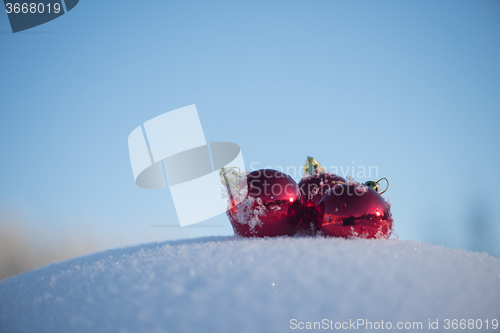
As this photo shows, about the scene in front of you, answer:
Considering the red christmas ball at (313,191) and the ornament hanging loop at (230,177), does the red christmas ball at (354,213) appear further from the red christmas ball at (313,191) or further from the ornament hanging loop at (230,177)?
the ornament hanging loop at (230,177)

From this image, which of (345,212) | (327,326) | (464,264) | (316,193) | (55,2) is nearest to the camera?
(327,326)

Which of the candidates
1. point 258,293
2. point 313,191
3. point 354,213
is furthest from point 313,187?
point 258,293

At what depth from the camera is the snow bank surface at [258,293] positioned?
0.35m

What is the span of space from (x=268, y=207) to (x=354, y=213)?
0.21 m

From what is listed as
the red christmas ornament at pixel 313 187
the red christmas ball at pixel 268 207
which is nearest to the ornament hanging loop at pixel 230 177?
the red christmas ball at pixel 268 207

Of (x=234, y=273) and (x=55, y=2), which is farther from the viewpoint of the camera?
(x=55, y=2)

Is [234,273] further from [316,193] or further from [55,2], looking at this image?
[55,2]

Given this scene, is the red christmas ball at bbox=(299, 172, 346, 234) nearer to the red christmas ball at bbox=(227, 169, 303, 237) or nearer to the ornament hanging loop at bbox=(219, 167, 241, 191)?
the red christmas ball at bbox=(227, 169, 303, 237)

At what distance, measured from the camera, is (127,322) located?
36 centimetres

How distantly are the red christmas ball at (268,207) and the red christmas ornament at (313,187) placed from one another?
52 mm

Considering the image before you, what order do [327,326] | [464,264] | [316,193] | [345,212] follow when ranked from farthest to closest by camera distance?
[316,193] < [345,212] < [464,264] < [327,326]

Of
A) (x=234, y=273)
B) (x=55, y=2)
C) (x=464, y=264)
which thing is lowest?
(x=464, y=264)

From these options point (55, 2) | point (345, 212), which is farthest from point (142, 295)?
point (55, 2)

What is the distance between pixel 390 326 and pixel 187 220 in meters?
0.69
